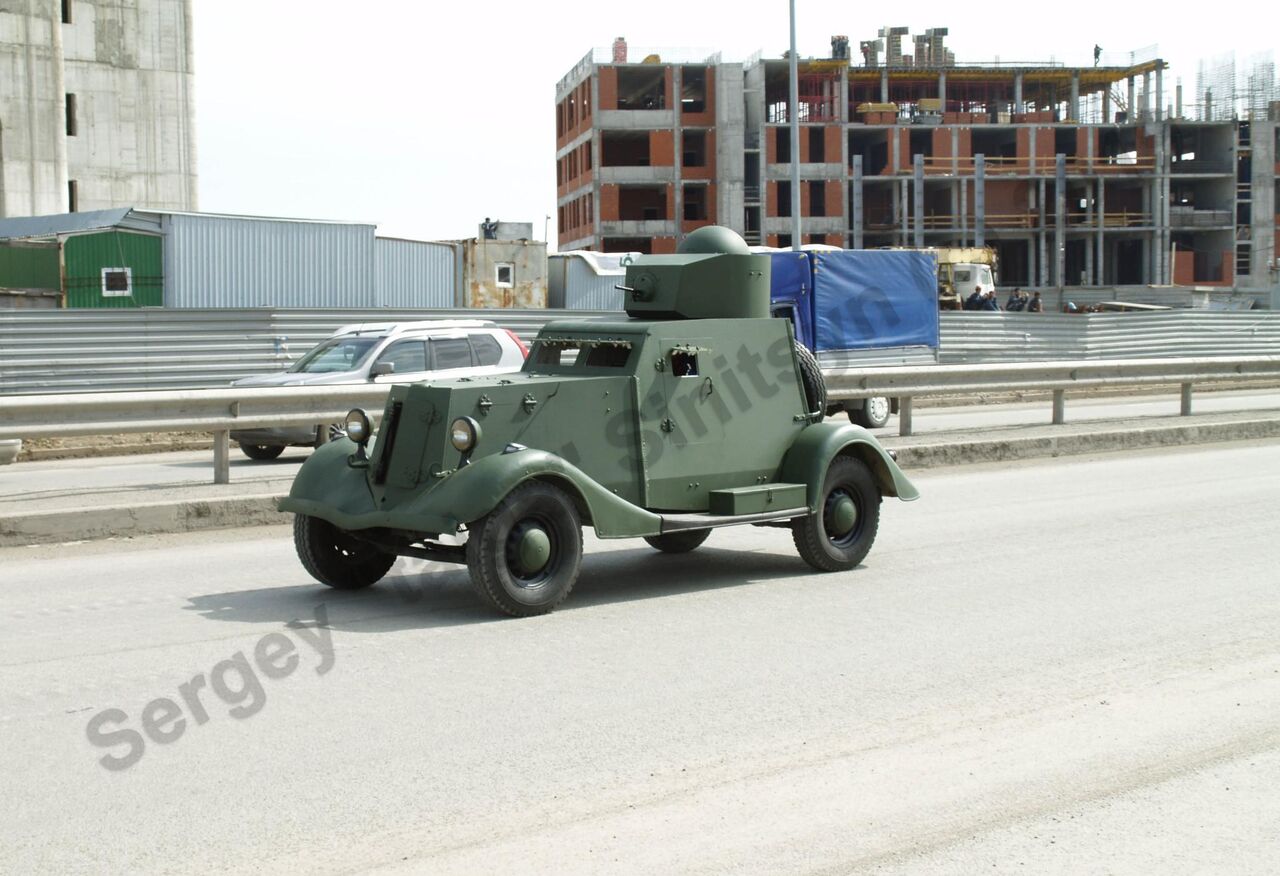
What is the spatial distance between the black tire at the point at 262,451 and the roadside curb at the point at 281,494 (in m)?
6.55

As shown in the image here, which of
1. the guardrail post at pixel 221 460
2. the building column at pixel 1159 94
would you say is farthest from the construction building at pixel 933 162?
the guardrail post at pixel 221 460

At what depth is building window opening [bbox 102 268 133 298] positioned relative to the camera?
33.5 m

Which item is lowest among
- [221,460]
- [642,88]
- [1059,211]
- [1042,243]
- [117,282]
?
[221,460]

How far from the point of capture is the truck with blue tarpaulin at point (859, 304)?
958 inches

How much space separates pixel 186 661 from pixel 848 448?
4.64 meters

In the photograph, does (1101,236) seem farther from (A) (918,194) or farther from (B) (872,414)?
(B) (872,414)

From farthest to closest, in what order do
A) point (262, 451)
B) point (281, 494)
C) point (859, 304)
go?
point (859, 304) < point (262, 451) < point (281, 494)

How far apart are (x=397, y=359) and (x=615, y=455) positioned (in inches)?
386

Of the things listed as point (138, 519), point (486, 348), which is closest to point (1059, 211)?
point (486, 348)

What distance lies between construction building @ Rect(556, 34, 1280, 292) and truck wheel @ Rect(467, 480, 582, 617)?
76097 millimetres

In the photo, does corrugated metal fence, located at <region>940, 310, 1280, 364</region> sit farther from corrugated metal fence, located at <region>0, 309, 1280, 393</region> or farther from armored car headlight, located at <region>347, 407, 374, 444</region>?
armored car headlight, located at <region>347, 407, 374, 444</region>

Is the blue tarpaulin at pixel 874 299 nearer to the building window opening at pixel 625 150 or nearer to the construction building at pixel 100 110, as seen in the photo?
the construction building at pixel 100 110

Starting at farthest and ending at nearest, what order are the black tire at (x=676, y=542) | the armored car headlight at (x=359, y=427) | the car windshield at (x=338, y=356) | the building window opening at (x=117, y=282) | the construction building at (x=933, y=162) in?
1. the construction building at (x=933, y=162)
2. the building window opening at (x=117, y=282)
3. the car windshield at (x=338, y=356)
4. the black tire at (x=676, y=542)
5. the armored car headlight at (x=359, y=427)

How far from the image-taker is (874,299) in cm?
2494
